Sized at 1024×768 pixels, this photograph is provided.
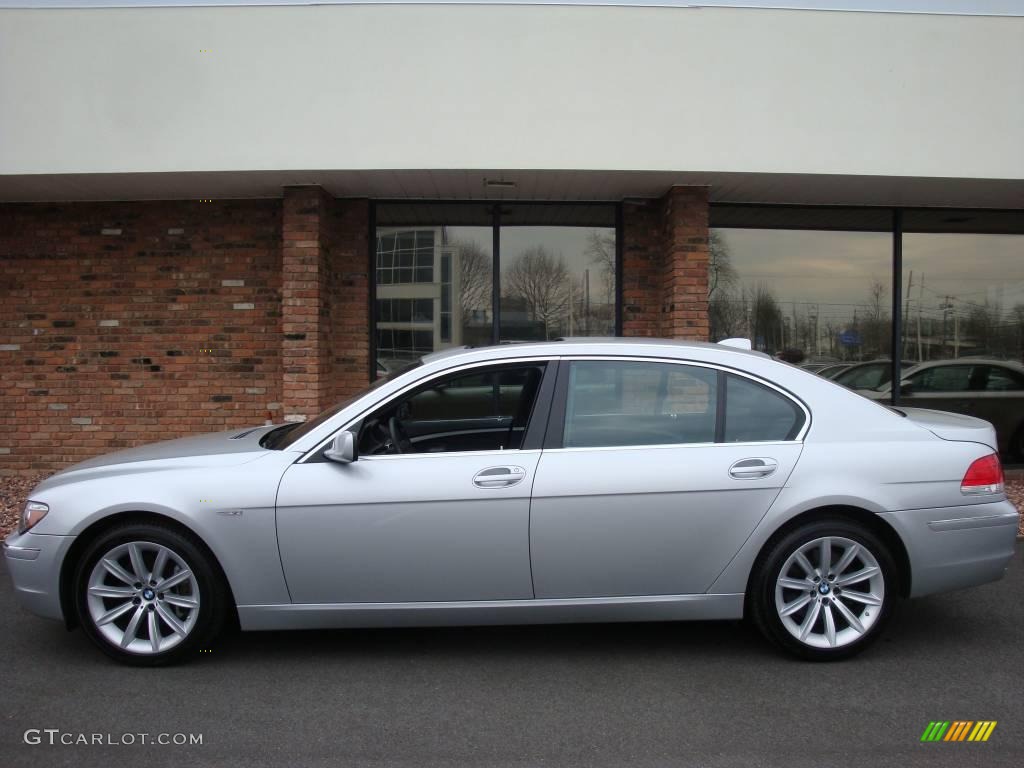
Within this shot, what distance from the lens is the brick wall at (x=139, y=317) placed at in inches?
330

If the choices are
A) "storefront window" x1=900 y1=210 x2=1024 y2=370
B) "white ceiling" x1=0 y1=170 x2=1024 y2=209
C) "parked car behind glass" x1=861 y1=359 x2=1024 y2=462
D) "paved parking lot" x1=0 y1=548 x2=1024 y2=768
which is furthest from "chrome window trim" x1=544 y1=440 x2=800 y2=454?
"storefront window" x1=900 y1=210 x2=1024 y2=370

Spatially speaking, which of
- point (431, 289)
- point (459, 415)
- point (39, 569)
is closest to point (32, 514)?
point (39, 569)

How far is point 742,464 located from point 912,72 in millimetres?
5290

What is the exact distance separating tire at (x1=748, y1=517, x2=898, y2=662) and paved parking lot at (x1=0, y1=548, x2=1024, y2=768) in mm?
138

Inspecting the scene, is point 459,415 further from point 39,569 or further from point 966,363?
point 966,363

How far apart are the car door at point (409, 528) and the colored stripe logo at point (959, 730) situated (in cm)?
179

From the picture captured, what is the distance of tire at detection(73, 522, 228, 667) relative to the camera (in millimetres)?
3766

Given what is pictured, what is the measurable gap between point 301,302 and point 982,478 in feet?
19.5

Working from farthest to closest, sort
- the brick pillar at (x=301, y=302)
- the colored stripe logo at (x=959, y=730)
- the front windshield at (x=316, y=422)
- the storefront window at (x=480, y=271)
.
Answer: the storefront window at (x=480, y=271)
the brick pillar at (x=301, y=302)
the front windshield at (x=316, y=422)
the colored stripe logo at (x=959, y=730)

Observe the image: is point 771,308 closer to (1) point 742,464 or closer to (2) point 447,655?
(1) point 742,464

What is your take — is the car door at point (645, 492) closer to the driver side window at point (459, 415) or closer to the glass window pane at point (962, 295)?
the driver side window at point (459, 415)

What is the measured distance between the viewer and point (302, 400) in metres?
7.74

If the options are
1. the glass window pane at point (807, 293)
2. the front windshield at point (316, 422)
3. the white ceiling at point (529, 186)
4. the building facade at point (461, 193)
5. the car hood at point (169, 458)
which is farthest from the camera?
the glass window pane at point (807, 293)

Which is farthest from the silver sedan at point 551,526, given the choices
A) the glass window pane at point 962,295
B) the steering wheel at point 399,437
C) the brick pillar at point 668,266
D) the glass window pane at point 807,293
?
the glass window pane at point 962,295
